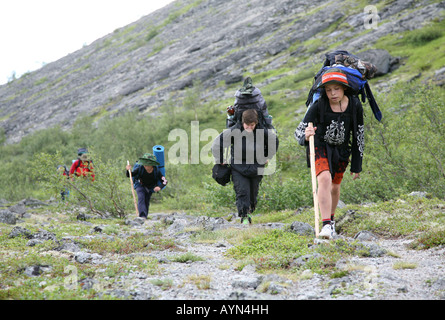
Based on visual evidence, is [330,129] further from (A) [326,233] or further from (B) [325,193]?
(A) [326,233]

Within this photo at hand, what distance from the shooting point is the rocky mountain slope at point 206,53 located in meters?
69.5

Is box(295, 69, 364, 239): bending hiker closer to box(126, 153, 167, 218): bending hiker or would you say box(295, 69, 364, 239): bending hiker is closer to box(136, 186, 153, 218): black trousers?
box(126, 153, 167, 218): bending hiker

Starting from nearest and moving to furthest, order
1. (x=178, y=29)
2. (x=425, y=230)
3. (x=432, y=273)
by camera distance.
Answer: (x=432, y=273) → (x=425, y=230) → (x=178, y=29)

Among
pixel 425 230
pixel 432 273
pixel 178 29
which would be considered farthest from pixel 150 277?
pixel 178 29

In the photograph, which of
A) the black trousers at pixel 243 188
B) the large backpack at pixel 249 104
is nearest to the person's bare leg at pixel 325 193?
the large backpack at pixel 249 104

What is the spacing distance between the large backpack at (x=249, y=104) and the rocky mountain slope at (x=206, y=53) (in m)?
46.6

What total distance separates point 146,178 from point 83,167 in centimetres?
350

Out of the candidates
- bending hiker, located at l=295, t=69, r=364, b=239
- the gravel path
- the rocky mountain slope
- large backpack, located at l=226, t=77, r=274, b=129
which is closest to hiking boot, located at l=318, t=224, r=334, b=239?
bending hiker, located at l=295, t=69, r=364, b=239

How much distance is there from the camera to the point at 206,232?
8.92m

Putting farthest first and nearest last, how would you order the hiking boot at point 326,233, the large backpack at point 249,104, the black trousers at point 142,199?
1. the black trousers at point 142,199
2. the large backpack at point 249,104
3. the hiking boot at point 326,233

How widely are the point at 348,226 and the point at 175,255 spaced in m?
3.82

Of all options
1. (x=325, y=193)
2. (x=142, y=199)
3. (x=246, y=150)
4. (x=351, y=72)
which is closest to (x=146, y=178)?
(x=142, y=199)

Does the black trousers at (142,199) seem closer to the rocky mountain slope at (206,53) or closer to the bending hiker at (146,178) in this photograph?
the bending hiker at (146,178)
